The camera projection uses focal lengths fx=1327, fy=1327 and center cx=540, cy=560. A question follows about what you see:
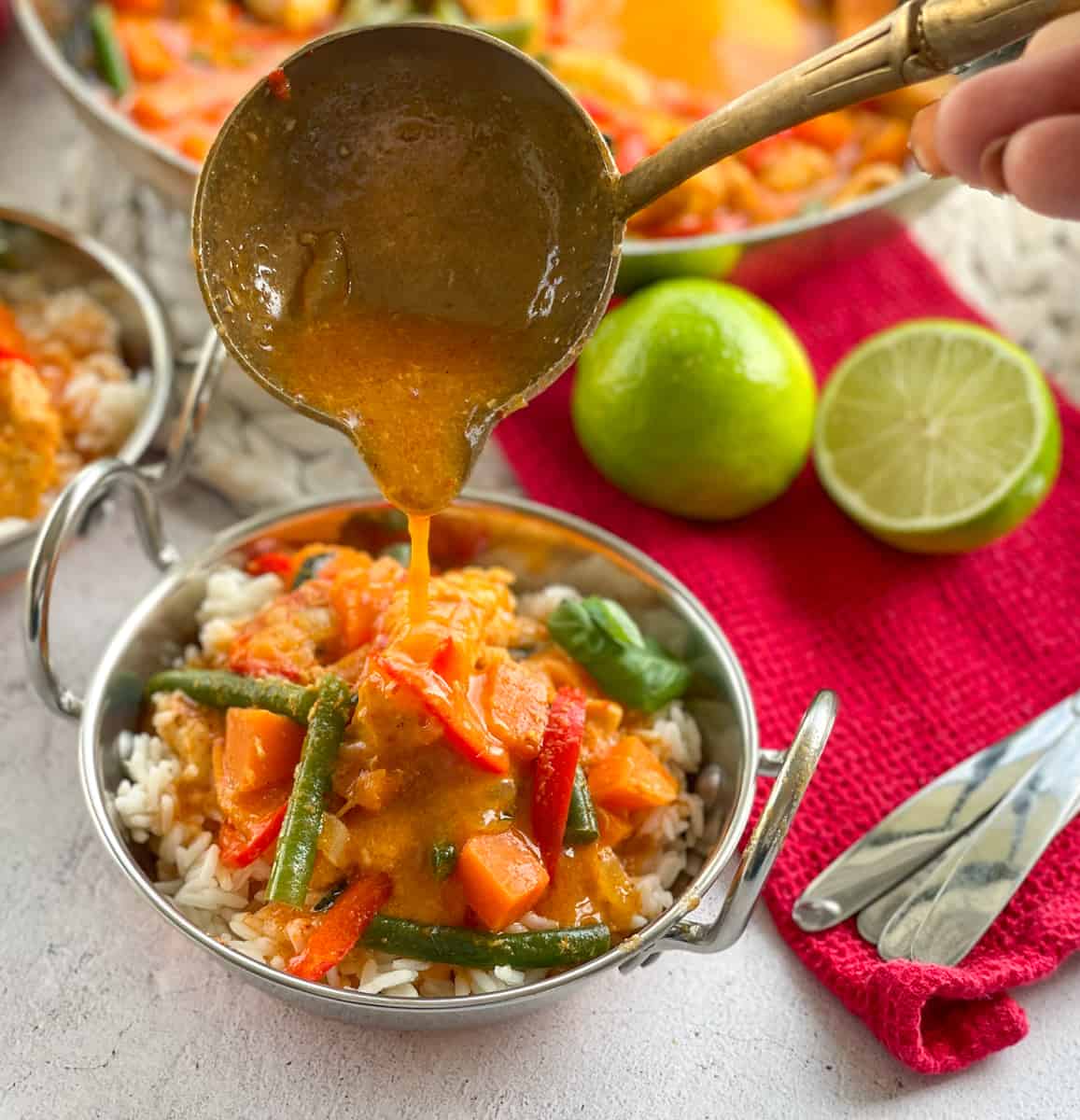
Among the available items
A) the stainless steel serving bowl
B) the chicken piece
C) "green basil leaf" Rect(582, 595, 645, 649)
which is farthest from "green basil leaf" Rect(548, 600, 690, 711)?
the chicken piece

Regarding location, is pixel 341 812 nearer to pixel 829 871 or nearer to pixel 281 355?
pixel 281 355

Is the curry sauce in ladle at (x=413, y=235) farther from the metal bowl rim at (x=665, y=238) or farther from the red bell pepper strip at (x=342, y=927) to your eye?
the metal bowl rim at (x=665, y=238)

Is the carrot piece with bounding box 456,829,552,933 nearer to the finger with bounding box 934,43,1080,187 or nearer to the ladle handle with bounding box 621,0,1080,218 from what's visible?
the ladle handle with bounding box 621,0,1080,218

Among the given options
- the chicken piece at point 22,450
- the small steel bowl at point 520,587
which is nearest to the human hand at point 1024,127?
the small steel bowl at point 520,587

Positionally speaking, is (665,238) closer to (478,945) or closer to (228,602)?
(228,602)

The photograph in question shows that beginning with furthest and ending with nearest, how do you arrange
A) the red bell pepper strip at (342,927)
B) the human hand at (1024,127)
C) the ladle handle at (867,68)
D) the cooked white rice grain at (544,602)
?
the cooked white rice grain at (544,602)
the human hand at (1024,127)
the red bell pepper strip at (342,927)
the ladle handle at (867,68)

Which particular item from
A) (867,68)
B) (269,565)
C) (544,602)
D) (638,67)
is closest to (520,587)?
(544,602)
